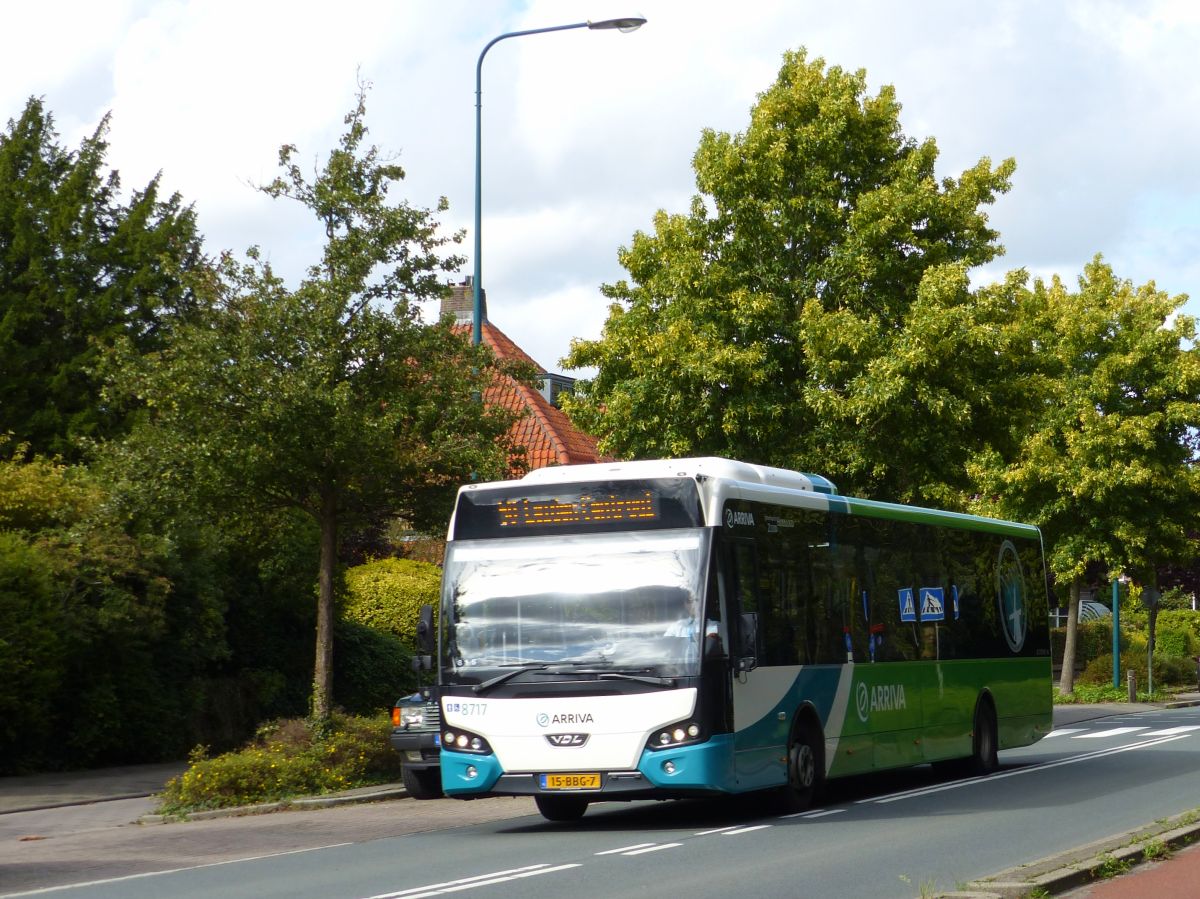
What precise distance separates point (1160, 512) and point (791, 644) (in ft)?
88.3

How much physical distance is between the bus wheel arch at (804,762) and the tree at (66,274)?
21.9 m

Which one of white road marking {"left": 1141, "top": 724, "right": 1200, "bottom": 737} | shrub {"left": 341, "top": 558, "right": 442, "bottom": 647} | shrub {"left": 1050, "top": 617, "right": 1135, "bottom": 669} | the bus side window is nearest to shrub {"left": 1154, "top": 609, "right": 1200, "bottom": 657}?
shrub {"left": 1050, "top": 617, "right": 1135, "bottom": 669}

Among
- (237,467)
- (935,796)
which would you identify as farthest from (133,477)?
(935,796)

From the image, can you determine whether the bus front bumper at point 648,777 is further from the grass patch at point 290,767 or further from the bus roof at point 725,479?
the grass patch at point 290,767

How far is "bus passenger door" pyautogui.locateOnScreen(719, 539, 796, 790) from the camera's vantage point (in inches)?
545

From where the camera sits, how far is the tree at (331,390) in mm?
19297

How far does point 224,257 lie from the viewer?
20.2 m

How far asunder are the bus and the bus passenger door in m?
0.02

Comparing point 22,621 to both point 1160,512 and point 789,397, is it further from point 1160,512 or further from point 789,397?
point 1160,512

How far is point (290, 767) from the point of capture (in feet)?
59.0

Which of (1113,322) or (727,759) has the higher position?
(1113,322)

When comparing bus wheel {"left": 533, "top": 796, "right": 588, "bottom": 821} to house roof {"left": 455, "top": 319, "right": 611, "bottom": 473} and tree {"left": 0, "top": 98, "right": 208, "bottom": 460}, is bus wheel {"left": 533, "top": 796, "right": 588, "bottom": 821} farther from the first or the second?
house roof {"left": 455, "top": 319, "right": 611, "bottom": 473}

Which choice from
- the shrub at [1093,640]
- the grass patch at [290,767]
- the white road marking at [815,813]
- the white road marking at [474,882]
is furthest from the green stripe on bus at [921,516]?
the shrub at [1093,640]

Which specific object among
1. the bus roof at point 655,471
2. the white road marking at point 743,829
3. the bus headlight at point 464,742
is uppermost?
the bus roof at point 655,471
